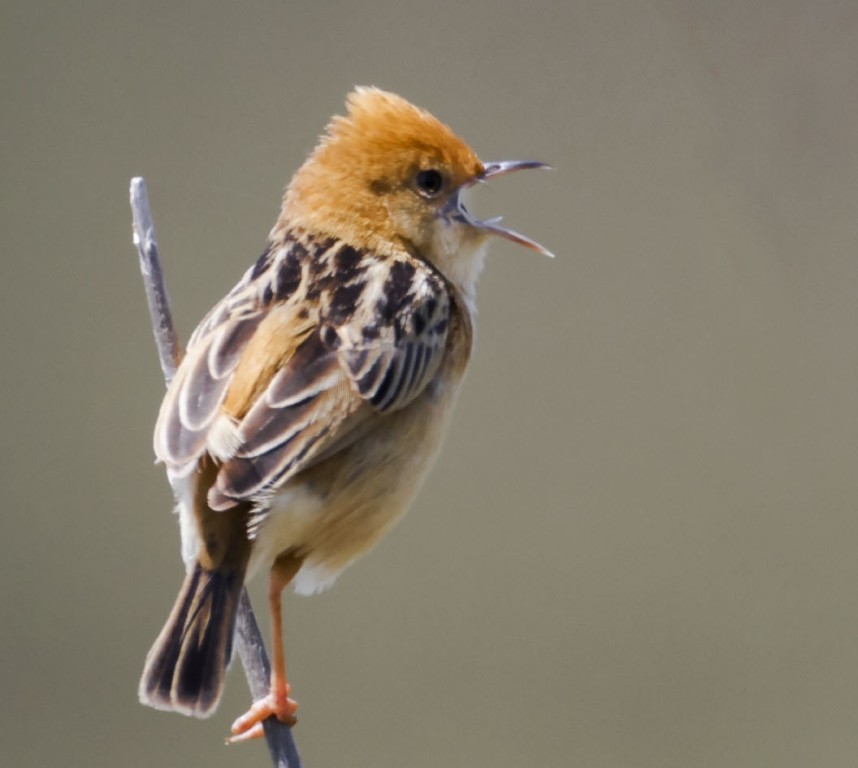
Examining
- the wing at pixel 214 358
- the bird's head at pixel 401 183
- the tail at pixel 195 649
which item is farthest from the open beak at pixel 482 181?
the tail at pixel 195 649

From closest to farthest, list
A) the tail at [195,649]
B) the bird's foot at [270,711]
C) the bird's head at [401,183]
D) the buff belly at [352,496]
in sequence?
the tail at [195,649] < the buff belly at [352,496] < the bird's foot at [270,711] < the bird's head at [401,183]

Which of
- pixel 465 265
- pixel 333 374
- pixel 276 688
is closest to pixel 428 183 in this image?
pixel 465 265

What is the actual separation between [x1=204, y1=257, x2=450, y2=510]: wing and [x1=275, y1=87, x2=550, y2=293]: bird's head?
0.13 m

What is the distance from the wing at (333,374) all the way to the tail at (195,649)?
0.21 metres

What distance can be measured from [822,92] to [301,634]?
3108mm

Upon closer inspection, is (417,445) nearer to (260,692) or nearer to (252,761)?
(260,692)

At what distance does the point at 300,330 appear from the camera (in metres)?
3.80

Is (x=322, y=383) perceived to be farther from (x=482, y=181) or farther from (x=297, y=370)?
(x=482, y=181)

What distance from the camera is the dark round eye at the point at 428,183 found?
4.26 meters

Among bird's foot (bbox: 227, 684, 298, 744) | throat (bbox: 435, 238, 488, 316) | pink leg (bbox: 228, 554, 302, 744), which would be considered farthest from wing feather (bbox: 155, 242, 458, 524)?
bird's foot (bbox: 227, 684, 298, 744)

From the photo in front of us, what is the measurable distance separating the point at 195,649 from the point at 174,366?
0.91 metres

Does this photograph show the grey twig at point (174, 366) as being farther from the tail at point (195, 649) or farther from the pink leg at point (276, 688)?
the tail at point (195, 649)

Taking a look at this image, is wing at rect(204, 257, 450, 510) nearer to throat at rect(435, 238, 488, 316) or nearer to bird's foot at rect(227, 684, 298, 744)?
throat at rect(435, 238, 488, 316)

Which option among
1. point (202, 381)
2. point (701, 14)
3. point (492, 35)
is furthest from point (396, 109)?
point (701, 14)
